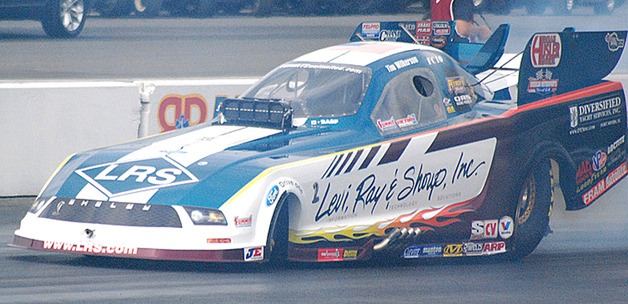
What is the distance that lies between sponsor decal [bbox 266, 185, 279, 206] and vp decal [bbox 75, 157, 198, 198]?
40 cm

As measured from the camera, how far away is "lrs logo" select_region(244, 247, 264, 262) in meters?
6.64

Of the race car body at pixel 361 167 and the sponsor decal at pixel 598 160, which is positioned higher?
the race car body at pixel 361 167

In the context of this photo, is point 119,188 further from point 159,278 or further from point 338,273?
point 338,273

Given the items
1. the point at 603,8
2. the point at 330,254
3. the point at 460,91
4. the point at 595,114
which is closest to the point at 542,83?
the point at 595,114

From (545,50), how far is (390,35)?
61.2 inches

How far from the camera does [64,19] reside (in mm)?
18078

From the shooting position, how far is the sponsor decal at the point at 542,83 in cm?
850

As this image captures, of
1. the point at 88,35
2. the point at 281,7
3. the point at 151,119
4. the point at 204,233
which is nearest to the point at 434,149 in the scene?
the point at 204,233

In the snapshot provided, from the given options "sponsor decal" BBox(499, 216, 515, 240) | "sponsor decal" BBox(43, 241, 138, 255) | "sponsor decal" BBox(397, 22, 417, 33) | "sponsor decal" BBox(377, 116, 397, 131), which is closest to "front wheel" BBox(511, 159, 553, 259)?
"sponsor decal" BBox(499, 216, 515, 240)

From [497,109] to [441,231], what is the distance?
3.36 feet

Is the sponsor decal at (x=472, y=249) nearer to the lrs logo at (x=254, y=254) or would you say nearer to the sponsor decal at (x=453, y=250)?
the sponsor decal at (x=453, y=250)

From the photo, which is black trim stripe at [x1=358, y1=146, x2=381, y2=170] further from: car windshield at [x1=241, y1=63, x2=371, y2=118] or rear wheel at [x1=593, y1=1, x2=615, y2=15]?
rear wheel at [x1=593, y1=1, x2=615, y2=15]

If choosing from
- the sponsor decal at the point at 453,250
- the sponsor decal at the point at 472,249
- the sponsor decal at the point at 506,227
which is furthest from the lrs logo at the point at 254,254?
the sponsor decal at the point at 506,227

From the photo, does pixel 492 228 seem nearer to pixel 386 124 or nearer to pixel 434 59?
pixel 386 124
